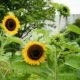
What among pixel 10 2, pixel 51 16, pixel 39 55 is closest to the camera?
pixel 39 55

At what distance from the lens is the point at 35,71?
874mm

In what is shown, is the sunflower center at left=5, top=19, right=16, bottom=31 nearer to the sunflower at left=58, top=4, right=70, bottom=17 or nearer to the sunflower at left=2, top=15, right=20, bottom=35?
the sunflower at left=2, top=15, right=20, bottom=35

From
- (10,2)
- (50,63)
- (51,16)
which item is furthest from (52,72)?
(51,16)

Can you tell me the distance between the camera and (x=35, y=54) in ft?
2.60

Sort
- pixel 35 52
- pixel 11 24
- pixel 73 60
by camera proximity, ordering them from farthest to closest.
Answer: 1. pixel 11 24
2. pixel 73 60
3. pixel 35 52

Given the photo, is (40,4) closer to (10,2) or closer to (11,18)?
(10,2)

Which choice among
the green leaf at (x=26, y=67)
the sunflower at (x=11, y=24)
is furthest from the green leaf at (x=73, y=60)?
the sunflower at (x=11, y=24)

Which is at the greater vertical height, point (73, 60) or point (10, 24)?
point (10, 24)

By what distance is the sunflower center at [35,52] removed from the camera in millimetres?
787

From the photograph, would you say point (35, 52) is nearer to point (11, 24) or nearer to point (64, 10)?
point (64, 10)

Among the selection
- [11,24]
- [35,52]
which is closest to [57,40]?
[35,52]

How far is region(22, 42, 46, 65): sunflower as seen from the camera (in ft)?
2.58

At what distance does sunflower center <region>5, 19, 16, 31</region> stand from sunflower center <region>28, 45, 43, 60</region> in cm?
39

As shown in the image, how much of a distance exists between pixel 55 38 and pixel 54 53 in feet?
0.31
